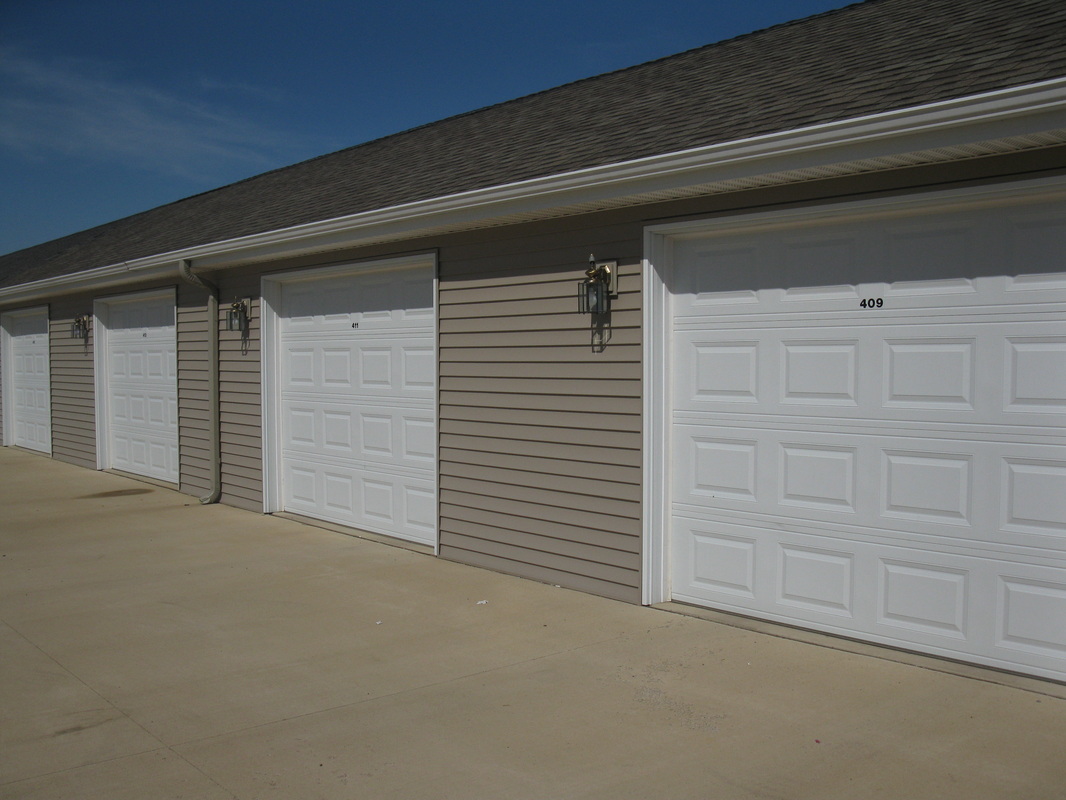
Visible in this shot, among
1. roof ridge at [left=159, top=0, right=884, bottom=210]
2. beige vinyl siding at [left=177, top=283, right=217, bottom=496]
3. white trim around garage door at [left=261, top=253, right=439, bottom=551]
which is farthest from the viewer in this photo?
beige vinyl siding at [left=177, top=283, right=217, bottom=496]

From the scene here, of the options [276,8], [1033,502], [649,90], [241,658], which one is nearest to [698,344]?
[1033,502]

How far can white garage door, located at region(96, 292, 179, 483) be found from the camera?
10820mm

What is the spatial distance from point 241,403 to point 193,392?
1229mm

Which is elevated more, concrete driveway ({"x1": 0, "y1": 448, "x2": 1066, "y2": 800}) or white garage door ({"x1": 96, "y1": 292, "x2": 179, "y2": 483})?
white garage door ({"x1": 96, "y1": 292, "x2": 179, "y2": 483})

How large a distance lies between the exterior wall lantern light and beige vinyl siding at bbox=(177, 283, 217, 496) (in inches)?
29.7

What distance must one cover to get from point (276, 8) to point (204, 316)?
848cm

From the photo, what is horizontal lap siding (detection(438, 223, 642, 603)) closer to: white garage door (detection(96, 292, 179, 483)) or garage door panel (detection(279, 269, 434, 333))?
garage door panel (detection(279, 269, 434, 333))

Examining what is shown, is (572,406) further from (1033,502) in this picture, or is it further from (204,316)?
(204,316)

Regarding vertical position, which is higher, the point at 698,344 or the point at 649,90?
the point at 649,90

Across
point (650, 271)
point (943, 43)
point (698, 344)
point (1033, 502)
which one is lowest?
point (1033, 502)

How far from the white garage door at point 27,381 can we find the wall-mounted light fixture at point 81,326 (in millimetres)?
1617

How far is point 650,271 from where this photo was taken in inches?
213

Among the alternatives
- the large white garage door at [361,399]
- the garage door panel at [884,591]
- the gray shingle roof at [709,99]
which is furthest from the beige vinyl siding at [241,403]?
the garage door panel at [884,591]

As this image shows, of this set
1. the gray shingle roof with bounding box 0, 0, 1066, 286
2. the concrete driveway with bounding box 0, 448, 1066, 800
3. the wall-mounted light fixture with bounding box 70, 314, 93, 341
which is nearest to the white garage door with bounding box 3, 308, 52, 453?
the wall-mounted light fixture with bounding box 70, 314, 93, 341
